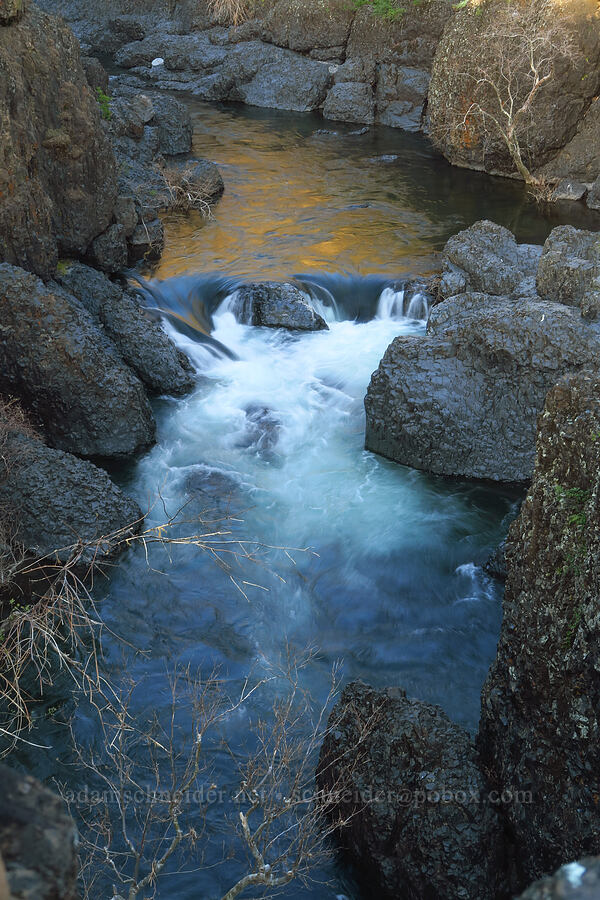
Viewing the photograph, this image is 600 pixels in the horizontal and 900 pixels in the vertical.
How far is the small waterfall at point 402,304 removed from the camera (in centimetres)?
1397

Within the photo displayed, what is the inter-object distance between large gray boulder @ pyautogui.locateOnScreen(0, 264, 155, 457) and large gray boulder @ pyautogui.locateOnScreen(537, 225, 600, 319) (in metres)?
6.44

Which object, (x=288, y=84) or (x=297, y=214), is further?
(x=288, y=84)

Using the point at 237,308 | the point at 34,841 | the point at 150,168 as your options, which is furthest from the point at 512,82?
the point at 34,841

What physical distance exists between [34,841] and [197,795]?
5356mm

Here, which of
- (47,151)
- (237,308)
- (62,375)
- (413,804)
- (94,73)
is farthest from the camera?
(94,73)

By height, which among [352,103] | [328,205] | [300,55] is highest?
[300,55]

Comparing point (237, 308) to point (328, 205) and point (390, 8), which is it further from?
point (390, 8)

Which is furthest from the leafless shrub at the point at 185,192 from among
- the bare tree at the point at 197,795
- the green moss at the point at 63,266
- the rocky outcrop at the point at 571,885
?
the rocky outcrop at the point at 571,885

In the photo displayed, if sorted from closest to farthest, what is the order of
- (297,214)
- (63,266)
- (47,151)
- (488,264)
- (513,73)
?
(47,151) < (63,266) < (488,264) < (297,214) < (513,73)

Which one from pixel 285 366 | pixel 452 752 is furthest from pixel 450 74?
pixel 452 752

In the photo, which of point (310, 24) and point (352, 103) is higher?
point (310, 24)

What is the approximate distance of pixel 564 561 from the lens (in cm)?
513

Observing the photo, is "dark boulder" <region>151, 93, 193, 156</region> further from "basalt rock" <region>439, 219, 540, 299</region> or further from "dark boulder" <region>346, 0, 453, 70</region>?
"basalt rock" <region>439, 219, 540, 299</region>

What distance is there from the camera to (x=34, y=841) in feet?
4.72
